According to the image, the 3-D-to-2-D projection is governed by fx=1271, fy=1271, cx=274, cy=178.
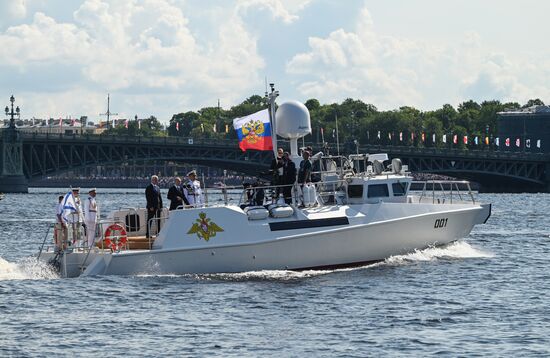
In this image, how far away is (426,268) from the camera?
127 feet

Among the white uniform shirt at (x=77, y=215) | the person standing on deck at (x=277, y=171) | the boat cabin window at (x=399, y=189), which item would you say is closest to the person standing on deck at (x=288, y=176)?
the person standing on deck at (x=277, y=171)

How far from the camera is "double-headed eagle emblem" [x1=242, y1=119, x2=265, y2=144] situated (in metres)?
37.2

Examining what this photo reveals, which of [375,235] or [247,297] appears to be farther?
[375,235]

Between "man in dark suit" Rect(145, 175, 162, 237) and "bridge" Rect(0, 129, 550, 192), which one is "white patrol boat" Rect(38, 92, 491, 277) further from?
"bridge" Rect(0, 129, 550, 192)

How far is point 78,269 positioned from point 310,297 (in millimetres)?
6912

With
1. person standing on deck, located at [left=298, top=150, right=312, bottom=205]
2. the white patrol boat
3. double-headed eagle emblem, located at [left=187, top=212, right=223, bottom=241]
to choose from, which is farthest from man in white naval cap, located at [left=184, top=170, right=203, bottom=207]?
person standing on deck, located at [left=298, top=150, right=312, bottom=205]

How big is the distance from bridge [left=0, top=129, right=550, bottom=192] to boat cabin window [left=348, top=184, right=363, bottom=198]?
9485 centimetres

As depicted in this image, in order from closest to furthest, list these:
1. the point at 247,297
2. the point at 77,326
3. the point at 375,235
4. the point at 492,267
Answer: the point at 77,326 → the point at 247,297 → the point at 375,235 → the point at 492,267

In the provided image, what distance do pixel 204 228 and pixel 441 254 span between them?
1019 cm

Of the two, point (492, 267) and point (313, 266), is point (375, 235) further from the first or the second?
point (492, 267)

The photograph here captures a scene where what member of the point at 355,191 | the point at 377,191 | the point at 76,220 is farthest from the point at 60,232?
the point at 377,191

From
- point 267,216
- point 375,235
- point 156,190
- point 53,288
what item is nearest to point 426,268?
point 375,235

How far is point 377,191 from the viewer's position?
1495 inches

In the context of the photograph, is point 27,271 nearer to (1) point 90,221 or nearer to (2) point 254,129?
(1) point 90,221
